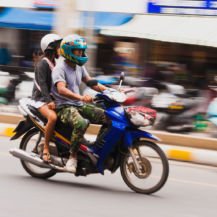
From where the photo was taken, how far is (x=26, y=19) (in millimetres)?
17062

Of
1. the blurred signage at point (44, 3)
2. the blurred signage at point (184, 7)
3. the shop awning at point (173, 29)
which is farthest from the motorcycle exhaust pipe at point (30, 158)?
the blurred signage at point (44, 3)

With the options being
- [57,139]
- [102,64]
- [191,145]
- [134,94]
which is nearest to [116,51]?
[102,64]

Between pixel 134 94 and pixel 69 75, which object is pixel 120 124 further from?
pixel 134 94

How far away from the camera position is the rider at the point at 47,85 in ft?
21.3

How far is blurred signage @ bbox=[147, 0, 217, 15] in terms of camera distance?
14.6m

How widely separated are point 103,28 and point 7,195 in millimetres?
9695

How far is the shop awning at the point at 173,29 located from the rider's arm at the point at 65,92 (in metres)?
8.19

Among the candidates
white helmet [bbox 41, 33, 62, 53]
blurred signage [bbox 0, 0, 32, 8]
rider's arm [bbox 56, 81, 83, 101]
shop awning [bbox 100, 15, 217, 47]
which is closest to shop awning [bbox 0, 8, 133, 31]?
blurred signage [bbox 0, 0, 32, 8]

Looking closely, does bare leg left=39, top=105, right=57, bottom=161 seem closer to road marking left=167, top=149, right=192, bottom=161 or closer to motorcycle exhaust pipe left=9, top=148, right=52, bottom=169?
motorcycle exhaust pipe left=9, top=148, right=52, bottom=169

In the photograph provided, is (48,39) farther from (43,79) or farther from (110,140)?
(110,140)

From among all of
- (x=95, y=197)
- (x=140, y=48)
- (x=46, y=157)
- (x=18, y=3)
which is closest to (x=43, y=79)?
(x=46, y=157)

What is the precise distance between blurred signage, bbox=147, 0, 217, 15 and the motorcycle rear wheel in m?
8.58

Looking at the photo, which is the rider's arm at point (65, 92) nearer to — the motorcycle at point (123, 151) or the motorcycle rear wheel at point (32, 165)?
the motorcycle at point (123, 151)

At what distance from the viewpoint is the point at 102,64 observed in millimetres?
15914
